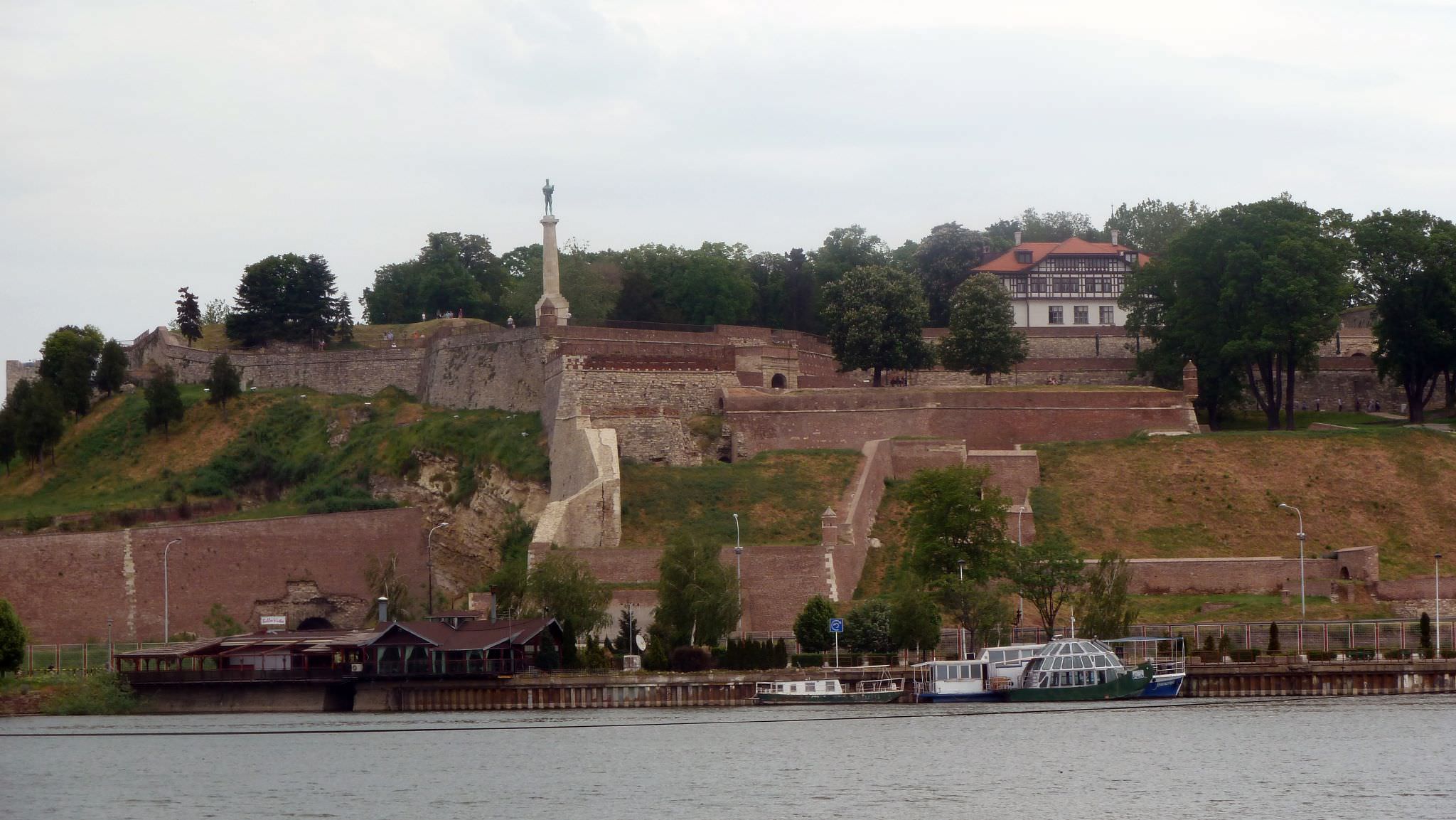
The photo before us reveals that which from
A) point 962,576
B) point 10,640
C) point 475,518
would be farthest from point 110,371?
point 962,576

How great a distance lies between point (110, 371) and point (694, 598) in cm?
4416

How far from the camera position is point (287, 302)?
335ft

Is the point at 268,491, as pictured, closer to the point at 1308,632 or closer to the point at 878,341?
the point at 878,341

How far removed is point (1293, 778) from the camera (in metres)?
49.5

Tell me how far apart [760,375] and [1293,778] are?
1661 inches

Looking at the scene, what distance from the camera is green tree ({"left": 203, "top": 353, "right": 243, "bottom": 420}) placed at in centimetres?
9600

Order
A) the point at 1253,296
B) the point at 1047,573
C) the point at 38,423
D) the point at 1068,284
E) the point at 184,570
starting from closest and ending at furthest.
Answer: the point at 1047,573
the point at 184,570
the point at 1253,296
the point at 38,423
the point at 1068,284

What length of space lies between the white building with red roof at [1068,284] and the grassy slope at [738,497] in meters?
27.7

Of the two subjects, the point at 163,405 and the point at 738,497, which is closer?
the point at 738,497

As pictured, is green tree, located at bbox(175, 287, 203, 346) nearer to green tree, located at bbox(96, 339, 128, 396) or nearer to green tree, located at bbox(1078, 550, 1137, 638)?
green tree, located at bbox(96, 339, 128, 396)

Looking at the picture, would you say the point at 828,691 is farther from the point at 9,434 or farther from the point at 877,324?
the point at 9,434

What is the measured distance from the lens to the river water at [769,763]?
1880 inches

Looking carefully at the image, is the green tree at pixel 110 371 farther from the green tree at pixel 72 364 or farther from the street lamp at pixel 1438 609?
the street lamp at pixel 1438 609

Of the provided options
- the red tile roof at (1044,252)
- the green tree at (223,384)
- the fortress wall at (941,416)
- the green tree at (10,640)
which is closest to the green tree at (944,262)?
the red tile roof at (1044,252)
